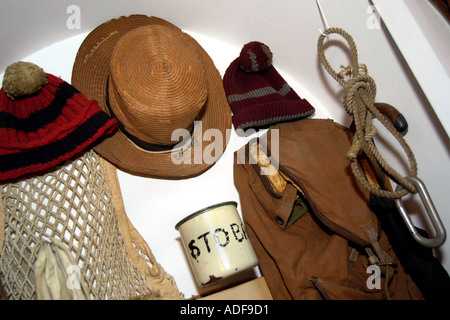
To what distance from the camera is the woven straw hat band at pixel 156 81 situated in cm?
85

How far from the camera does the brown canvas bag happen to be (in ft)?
2.93

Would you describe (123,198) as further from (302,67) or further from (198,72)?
(302,67)

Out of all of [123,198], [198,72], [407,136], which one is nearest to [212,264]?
[123,198]

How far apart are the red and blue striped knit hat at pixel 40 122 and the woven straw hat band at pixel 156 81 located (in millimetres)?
106

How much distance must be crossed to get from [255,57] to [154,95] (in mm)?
418

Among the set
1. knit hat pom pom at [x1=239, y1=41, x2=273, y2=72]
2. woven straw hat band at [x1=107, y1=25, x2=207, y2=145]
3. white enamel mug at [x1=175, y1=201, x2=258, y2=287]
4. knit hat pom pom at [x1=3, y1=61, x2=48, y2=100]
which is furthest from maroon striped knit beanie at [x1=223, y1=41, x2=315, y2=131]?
knit hat pom pom at [x1=3, y1=61, x2=48, y2=100]

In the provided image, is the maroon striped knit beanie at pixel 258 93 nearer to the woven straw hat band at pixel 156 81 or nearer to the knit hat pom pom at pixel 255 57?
the knit hat pom pom at pixel 255 57

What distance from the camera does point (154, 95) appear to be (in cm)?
85

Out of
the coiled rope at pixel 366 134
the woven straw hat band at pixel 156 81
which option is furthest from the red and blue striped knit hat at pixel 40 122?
the coiled rope at pixel 366 134

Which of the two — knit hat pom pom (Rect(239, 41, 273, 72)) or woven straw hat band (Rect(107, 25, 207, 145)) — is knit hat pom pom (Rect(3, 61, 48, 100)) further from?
knit hat pom pom (Rect(239, 41, 273, 72))

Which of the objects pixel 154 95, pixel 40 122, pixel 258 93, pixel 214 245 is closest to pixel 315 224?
pixel 214 245

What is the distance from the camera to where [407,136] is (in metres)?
0.94

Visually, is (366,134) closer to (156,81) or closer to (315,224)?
(315,224)

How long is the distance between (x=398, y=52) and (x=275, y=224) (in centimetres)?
55
